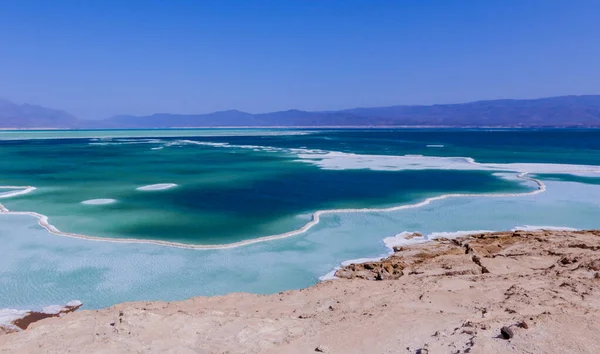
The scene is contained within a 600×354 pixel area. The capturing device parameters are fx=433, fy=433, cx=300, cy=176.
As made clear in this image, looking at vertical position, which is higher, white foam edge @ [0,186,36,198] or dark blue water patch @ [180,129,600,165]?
dark blue water patch @ [180,129,600,165]

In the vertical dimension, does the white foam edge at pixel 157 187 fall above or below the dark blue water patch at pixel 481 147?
below

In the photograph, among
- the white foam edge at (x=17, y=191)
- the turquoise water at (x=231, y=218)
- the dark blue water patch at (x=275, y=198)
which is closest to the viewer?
the turquoise water at (x=231, y=218)

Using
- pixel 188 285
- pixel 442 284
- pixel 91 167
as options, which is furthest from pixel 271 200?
pixel 91 167

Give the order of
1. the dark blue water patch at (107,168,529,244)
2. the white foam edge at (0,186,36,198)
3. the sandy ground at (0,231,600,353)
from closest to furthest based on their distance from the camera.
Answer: the sandy ground at (0,231,600,353) → the dark blue water patch at (107,168,529,244) → the white foam edge at (0,186,36,198)

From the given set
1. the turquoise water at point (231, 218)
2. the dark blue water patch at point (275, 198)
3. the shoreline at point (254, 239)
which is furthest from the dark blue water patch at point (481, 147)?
the shoreline at point (254, 239)

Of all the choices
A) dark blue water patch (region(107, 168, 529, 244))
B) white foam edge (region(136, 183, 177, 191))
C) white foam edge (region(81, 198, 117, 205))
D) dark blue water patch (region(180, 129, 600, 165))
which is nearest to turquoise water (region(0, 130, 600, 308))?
dark blue water patch (region(107, 168, 529, 244))

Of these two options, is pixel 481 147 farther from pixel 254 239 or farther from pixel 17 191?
pixel 17 191

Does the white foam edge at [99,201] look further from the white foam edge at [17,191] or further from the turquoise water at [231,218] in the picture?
the white foam edge at [17,191]

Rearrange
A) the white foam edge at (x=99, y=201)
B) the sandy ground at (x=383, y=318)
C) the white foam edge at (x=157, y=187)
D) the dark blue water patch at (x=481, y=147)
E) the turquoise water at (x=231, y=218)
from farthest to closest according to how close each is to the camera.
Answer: the dark blue water patch at (x=481, y=147)
the white foam edge at (x=157, y=187)
the white foam edge at (x=99, y=201)
the turquoise water at (x=231, y=218)
the sandy ground at (x=383, y=318)

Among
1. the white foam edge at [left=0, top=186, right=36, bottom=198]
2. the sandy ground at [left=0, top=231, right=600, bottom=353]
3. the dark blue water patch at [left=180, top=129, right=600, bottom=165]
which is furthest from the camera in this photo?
the dark blue water patch at [left=180, top=129, right=600, bottom=165]

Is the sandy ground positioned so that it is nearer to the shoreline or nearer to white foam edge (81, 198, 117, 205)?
the shoreline
